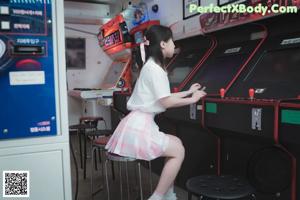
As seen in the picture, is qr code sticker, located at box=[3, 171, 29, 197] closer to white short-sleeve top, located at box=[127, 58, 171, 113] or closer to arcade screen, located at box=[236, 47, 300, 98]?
white short-sleeve top, located at box=[127, 58, 171, 113]

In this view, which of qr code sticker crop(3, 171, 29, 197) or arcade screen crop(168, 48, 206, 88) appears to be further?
arcade screen crop(168, 48, 206, 88)

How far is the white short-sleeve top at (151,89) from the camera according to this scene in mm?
1692

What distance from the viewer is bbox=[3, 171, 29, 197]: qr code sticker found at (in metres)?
1.37

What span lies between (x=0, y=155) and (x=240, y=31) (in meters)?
2.01

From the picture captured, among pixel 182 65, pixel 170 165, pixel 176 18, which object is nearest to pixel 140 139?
pixel 170 165

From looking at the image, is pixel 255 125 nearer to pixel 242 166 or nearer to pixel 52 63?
pixel 242 166

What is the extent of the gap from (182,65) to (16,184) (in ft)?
6.97

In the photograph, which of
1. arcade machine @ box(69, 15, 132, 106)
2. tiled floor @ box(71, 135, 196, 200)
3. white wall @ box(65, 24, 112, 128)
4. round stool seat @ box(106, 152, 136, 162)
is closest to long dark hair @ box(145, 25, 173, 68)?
round stool seat @ box(106, 152, 136, 162)

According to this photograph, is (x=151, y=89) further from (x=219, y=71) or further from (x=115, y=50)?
(x=115, y=50)

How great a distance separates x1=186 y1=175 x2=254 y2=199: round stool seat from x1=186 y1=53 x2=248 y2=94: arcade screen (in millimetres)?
814

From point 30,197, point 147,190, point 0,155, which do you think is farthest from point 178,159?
point 147,190

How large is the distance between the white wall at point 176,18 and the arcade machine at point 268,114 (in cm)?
91

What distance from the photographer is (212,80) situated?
7.88 ft

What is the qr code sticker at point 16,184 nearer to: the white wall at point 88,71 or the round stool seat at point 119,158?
the round stool seat at point 119,158
